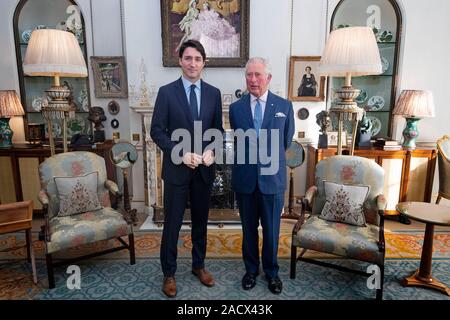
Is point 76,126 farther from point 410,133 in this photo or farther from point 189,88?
point 410,133

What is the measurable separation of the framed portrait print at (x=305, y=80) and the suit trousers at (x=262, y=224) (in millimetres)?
1969

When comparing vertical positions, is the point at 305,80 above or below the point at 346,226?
above

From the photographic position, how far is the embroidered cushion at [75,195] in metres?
2.69

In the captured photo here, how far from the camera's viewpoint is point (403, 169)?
364 centimetres

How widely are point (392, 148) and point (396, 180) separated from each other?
366 millimetres

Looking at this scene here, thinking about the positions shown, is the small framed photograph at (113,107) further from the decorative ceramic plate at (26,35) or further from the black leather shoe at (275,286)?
the black leather shoe at (275,286)

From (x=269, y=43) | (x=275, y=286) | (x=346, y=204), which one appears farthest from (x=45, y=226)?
(x=269, y=43)

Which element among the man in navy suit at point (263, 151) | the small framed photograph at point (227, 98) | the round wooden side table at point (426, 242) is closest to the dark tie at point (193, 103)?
the man in navy suit at point (263, 151)

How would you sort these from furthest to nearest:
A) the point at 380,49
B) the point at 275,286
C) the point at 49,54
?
the point at 380,49 → the point at 49,54 → the point at 275,286

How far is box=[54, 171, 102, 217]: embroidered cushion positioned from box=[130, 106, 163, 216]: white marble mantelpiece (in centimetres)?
90

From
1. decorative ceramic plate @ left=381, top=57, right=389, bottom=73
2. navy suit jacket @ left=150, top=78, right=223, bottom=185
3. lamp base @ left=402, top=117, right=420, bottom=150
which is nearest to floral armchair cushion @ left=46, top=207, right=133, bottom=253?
navy suit jacket @ left=150, top=78, right=223, bottom=185

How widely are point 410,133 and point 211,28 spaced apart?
2.48 metres

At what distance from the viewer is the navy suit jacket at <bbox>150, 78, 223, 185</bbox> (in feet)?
7.07

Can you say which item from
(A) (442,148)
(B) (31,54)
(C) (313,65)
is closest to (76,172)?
(B) (31,54)
